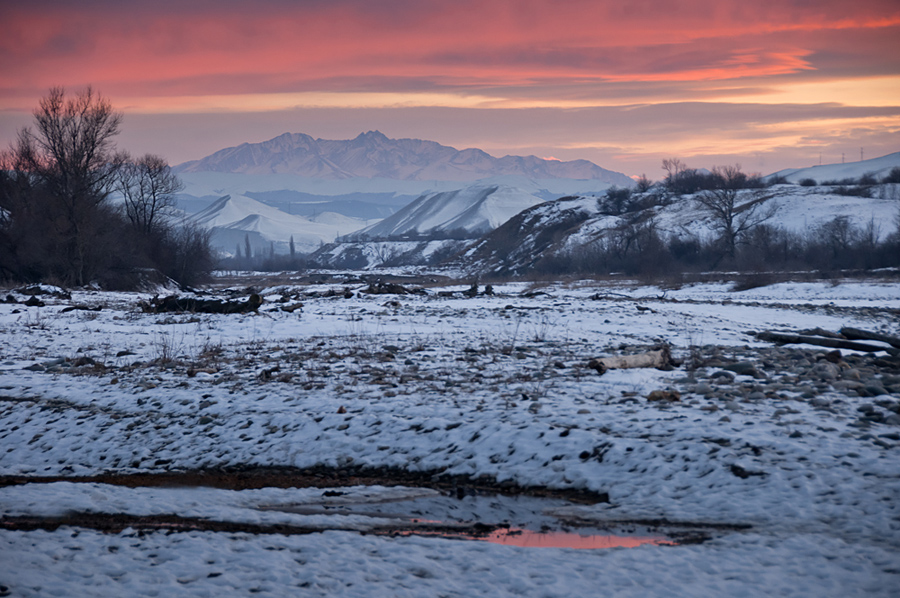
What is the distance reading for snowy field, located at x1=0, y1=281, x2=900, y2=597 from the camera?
500 centimetres

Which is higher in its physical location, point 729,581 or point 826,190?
point 826,190

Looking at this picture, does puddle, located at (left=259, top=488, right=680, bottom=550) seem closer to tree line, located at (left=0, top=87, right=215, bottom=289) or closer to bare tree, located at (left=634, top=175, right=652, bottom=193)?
tree line, located at (left=0, top=87, right=215, bottom=289)

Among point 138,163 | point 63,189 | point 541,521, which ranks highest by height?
point 138,163

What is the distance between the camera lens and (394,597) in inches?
186

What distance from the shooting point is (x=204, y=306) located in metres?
24.9

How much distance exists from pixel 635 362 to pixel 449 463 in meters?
5.23

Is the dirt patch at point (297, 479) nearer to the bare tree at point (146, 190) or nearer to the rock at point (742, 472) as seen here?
the rock at point (742, 472)

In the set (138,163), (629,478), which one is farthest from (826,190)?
(629,478)

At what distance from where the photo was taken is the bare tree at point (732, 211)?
7625 cm

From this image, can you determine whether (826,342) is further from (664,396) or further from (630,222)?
(630,222)

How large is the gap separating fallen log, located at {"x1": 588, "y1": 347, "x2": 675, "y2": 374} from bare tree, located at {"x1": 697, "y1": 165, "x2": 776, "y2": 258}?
6768 centimetres

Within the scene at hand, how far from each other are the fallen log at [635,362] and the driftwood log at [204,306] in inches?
626

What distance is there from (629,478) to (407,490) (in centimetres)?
240

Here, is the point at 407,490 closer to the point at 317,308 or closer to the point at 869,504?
the point at 869,504
